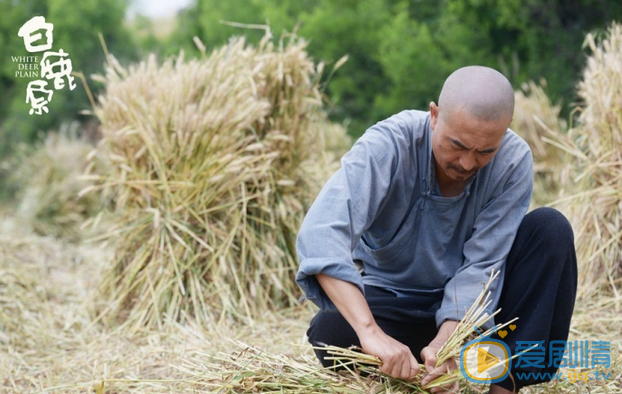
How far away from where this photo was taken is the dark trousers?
209 cm

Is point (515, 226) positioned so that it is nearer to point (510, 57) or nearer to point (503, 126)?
point (503, 126)

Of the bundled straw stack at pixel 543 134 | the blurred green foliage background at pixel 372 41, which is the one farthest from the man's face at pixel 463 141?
the blurred green foliage background at pixel 372 41

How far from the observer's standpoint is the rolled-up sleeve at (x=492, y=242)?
2.12 metres

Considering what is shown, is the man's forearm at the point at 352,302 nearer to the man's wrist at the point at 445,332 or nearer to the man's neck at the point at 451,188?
the man's wrist at the point at 445,332

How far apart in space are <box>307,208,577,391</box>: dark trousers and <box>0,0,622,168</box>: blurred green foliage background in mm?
4079

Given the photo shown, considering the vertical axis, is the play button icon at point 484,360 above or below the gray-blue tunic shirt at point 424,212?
below

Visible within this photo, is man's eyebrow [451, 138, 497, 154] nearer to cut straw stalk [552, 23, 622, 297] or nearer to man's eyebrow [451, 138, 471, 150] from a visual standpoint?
man's eyebrow [451, 138, 471, 150]

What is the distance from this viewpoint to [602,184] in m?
3.46

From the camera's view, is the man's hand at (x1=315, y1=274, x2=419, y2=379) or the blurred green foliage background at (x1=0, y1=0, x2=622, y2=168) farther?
the blurred green foliage background at (x1=0, y1=0, x2=622, y2=168)

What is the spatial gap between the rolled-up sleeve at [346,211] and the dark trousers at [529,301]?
0.68 ft

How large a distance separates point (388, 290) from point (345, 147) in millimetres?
3731
